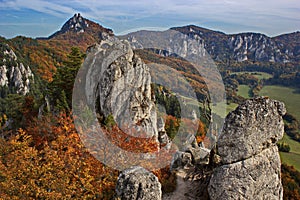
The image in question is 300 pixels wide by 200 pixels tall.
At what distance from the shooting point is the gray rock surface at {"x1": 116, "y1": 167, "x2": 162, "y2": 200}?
13.7m

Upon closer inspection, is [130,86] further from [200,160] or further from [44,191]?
[44,191]

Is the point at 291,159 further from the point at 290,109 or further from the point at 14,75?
the point at 14,75

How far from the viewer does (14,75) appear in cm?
13138

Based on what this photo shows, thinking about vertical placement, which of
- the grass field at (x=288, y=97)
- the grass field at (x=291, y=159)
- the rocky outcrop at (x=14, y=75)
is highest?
the rocky outcrop at (x=14, y=75)

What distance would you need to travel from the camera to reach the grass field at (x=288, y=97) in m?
136

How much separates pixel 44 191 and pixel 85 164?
131 inches

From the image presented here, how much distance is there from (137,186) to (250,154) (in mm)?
7106

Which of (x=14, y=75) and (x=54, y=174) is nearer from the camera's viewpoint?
(x=54, y=174)

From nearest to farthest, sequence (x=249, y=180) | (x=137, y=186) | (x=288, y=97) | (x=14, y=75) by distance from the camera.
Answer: (x=137, y=186) → (x=249, y=180) → (x=14, y=75) → (x=288, y=97)

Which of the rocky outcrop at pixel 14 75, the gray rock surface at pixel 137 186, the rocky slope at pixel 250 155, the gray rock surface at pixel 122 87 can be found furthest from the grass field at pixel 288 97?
the rocky outcrop at pixel 14 75

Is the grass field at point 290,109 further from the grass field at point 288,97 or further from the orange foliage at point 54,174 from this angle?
the orange foliage at point 54,174

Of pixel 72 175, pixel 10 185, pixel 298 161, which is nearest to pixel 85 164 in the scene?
pixel 72 175

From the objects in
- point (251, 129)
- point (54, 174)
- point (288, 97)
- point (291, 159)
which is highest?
point (251, 129)

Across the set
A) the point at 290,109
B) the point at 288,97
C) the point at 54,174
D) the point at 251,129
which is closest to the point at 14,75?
the point at 54,174
